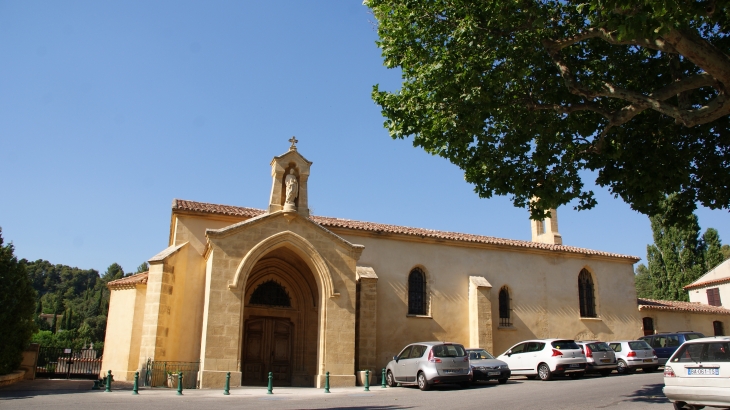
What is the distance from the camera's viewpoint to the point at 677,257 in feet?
135

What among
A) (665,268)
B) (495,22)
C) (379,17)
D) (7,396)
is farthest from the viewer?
(665,268)

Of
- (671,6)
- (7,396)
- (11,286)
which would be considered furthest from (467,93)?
(11,286)

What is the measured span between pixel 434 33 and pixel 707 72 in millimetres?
5176

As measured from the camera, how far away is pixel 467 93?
1145 cm

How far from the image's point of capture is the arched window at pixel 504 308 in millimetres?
24828

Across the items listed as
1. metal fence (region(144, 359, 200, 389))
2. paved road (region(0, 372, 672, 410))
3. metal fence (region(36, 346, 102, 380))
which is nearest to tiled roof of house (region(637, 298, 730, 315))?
paved road (region(0, 372, 672, 410))

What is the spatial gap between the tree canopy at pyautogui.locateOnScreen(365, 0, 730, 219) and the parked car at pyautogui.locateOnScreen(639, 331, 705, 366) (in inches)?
427

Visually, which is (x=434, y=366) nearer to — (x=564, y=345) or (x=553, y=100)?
(x=564, y=345)

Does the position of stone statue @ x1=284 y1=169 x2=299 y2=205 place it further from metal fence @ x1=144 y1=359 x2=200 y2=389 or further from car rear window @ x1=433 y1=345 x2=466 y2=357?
car rear window @ x1=433 y1=345 x2=466 y2=357

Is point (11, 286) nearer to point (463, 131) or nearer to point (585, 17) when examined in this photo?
point (463, 131)

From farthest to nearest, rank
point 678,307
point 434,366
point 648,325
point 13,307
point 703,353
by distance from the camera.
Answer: point 678,307 → point 648,325 → point 13,307 → point 434,366 → point 703,353

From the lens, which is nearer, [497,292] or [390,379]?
[390,379]

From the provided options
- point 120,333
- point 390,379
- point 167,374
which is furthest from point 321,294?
point 120,333

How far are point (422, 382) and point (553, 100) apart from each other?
8.84m
